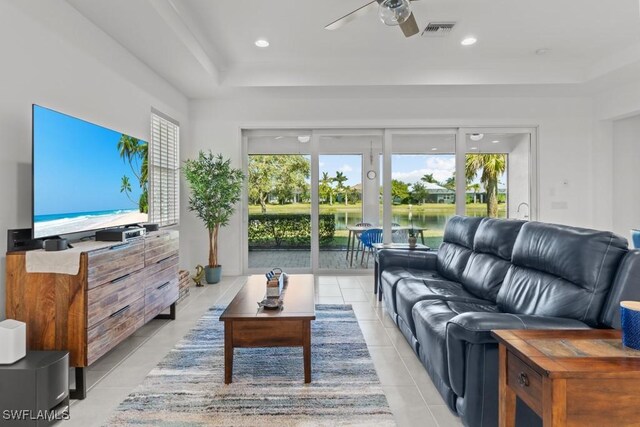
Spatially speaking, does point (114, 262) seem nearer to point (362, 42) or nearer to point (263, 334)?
point (263, 334)

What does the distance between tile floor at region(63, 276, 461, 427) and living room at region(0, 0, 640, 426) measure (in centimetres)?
2

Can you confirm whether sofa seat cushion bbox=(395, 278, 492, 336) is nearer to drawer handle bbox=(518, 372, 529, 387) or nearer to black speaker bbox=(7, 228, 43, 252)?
drawer handle bbox=(518, 372, 529, 387)

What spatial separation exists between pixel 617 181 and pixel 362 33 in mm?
4626

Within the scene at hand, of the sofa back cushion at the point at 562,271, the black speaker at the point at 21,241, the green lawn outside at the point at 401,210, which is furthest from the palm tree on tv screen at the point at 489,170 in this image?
the black speaker at the point at 21,241

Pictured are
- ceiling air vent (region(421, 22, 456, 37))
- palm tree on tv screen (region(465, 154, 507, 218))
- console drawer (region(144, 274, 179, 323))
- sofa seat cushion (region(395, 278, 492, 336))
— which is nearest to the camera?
sofa seat cushion (region(395, 278, 492, 336))

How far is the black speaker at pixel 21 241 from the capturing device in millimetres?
2234

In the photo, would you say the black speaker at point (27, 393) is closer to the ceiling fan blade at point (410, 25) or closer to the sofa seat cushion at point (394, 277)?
the sofa seat cushion at point (394, 277)

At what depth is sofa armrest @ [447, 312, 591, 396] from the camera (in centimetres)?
167

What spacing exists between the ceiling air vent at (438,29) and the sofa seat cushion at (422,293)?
2.68 metres

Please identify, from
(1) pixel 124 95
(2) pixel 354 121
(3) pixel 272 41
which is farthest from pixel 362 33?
(1) pixel 124 95

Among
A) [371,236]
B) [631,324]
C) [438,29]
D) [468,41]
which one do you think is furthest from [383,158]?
[631,324]

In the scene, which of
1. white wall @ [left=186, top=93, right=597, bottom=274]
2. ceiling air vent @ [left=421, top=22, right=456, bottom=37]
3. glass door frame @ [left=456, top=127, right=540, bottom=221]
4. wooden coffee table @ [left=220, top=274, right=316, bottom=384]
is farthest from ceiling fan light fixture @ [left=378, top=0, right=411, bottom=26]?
glass door frame @ [left=456, top=127, right=540, bottom=221]

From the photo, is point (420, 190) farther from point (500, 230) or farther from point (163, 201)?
point (163, 201)

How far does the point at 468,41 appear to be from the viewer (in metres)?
4.23
